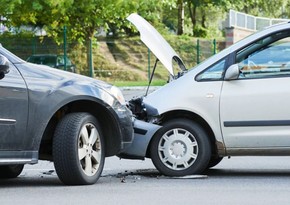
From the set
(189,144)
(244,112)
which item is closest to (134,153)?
(189,144)

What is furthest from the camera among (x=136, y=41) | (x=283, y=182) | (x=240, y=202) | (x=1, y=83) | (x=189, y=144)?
(x=136, y=41)

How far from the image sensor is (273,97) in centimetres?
891

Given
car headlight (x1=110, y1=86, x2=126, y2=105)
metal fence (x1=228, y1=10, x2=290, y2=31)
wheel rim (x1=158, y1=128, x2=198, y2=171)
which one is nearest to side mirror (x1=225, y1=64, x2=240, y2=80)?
wheel rim (x1=158, y1=128, x2=198, y2=171)

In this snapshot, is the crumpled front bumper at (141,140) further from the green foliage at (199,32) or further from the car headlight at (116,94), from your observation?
the green foliage at (199,32)

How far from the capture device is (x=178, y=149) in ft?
29.8

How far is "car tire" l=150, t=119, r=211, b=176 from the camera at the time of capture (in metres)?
9.03

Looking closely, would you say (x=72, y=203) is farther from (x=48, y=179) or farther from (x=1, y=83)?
(x=48, y=179)

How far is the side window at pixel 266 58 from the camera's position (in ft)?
29.9

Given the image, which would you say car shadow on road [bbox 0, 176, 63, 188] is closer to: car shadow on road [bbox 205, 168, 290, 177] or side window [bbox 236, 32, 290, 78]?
car shadow on road [bbox 205, 168, 290, 177]

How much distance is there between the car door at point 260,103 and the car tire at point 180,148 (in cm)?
28

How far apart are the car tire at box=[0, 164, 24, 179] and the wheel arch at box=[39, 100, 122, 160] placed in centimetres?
76

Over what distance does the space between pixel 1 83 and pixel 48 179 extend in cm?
168

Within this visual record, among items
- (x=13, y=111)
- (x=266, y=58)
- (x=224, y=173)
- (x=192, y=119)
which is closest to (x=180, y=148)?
(x=192, y=119)

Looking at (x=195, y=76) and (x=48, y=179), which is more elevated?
(x=195, y=76)
